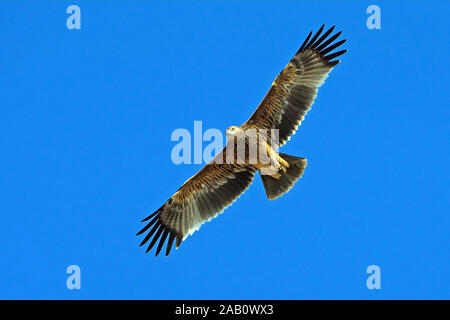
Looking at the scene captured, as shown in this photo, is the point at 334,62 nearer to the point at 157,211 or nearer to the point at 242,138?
the point at 242,138

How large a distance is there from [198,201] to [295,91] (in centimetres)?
274

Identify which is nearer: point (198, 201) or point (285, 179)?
point (285, 179)

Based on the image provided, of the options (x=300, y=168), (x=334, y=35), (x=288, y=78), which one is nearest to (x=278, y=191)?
(x=300, y=168)

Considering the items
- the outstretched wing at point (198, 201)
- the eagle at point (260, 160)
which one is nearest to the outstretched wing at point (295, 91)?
the eagle at point (260, 160)

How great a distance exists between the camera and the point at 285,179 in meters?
9.84

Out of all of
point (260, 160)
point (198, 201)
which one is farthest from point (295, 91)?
point (198, 201)

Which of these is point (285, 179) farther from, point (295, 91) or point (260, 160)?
point (295, 91)

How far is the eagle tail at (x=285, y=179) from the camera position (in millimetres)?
9719

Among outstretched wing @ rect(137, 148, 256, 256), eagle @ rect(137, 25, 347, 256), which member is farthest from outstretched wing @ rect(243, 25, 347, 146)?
outstretched wing @ rect(137, 148, 256, 256)

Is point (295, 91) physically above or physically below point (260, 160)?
above

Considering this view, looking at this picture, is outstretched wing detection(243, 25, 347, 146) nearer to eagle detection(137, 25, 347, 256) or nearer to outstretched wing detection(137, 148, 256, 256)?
eagle detection(137, 25, 347, 256)

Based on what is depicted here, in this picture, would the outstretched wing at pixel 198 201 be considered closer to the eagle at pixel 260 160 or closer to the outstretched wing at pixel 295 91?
the eagle at pixel 260 160
